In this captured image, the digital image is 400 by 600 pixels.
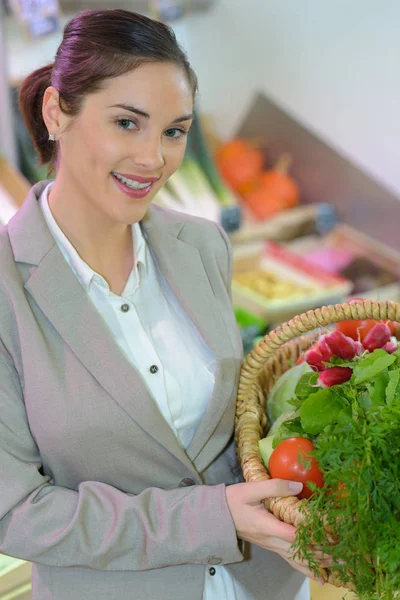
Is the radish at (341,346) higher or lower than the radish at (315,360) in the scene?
higher

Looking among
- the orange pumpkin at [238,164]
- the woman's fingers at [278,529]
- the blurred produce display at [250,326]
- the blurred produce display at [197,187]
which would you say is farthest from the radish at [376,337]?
the orange pumpkin at [238,164]

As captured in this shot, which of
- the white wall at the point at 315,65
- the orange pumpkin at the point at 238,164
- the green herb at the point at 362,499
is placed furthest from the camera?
the orange pumpkin at the point at 238,164

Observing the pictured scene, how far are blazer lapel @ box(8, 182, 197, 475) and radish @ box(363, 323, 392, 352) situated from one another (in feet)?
1.49

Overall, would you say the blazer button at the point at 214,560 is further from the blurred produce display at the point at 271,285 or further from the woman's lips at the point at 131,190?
the blurred produce display at the point at 271,285

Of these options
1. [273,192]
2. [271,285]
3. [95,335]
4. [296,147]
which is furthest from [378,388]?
[296,147]

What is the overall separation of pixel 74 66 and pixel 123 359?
22.4 inches

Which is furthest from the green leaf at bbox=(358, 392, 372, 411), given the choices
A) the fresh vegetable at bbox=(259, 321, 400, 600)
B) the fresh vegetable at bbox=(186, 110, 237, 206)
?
the fresh vegetable at bbox=(186, 110, 237, 206)

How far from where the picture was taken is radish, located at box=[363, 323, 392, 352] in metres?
1.56

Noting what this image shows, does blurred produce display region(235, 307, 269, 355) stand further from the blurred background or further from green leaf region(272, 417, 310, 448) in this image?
green leaf region(272, 417, 310, 448)

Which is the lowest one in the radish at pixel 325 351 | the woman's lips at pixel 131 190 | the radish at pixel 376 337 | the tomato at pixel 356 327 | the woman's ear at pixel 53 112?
the tomato at pixel 356 327

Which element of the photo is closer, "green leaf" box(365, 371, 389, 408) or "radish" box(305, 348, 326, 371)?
"green leaf" box(365, 371, 389, 408)

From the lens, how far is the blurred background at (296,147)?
142 inches

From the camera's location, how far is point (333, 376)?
1.47 meters

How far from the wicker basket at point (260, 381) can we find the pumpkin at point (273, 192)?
2.20 m
